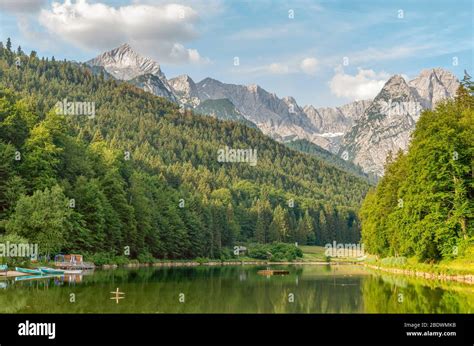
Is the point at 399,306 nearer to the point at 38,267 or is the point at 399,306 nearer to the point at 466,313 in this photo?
the point at 466,313

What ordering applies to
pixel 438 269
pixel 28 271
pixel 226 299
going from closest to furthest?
pixel 226 299 < pixel 28 271 < pixel 438 269

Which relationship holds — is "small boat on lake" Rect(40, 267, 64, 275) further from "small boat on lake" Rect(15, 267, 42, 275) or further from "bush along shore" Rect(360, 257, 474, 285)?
"bush along shore" Rect(360, 257, 474, 285)

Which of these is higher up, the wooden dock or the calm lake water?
the calm lake water

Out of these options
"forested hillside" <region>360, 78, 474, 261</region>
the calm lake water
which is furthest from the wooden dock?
"forested hillside" <region>360, 78, 474, 261</region>

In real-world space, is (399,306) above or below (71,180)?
below

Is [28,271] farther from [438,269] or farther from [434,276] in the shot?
[434,276]

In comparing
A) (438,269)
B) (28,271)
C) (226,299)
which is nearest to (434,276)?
(438,269)

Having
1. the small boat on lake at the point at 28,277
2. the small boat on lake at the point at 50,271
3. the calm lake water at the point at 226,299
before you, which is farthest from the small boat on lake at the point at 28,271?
the calm lake water at the point at 226,299

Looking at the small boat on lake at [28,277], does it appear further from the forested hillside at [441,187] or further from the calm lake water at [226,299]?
the forested hillside at [441,187]
